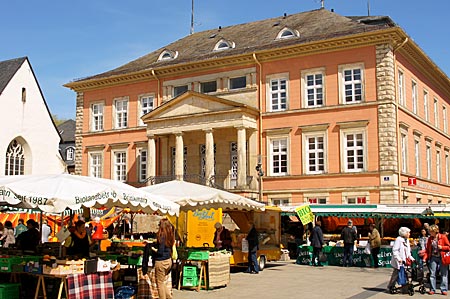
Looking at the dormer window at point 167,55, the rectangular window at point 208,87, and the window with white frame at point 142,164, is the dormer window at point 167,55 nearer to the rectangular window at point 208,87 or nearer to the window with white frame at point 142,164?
the rectangular window at point 208,87

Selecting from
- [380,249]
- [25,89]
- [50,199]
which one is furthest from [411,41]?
[25,89]

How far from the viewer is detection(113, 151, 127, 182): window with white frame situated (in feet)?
133

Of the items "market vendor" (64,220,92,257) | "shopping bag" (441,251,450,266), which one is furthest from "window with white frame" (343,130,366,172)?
"market vendor" (64,220,92,257)

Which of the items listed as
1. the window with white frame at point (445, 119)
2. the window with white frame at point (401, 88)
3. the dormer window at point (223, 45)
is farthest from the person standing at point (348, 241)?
the window with white frame at point (445, 119)

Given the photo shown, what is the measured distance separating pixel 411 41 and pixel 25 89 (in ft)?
97.4

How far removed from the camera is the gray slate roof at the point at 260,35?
3425 centimetres

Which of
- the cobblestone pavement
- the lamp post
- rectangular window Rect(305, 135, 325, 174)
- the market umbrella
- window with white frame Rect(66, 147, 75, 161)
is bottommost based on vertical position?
the cobblestone pavement

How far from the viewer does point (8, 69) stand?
46.9 metres

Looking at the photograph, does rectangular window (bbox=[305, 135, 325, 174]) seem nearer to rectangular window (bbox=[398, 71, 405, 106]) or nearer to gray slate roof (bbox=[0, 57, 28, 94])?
rectangular window (bbox=[398, 71, 405, 106])

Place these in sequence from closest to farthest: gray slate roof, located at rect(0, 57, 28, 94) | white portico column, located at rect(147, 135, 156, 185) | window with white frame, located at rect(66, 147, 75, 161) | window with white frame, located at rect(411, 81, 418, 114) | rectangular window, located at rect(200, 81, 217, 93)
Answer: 1. window with white frame, located at rect(411, 81, 418, 114)
2. white portico column, located at rect(147, 135, 156, 185)
3. rectangular window, located at rect(200, 81, 217, 93)
4. gray slate roof, located at rect(0, 57, 28, 94)
5. window with white frame, located at rect(66, 147, 75, 161)

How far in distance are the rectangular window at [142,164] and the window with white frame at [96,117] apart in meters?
4.25

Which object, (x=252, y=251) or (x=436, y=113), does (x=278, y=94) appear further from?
(x=252, y=251)

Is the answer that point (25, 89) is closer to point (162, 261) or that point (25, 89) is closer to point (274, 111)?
point (274, 111)

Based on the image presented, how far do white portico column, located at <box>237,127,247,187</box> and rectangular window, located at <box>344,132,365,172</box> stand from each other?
5.63 m
